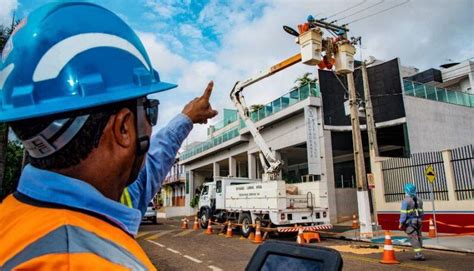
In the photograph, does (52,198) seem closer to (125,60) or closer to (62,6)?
(125,60)

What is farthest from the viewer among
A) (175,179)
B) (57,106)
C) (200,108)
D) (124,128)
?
(175,179)

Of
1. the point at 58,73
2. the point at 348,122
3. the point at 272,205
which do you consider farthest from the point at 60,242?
the point at 348,122

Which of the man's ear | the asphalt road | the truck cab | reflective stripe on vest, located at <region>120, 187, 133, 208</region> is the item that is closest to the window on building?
the truck cab

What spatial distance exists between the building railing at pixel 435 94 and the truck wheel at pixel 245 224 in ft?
39.9

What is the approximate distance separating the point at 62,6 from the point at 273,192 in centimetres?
1271

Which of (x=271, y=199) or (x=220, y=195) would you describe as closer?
(x=271, y=199)

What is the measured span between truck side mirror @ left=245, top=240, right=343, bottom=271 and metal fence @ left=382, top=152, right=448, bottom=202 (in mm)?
15083

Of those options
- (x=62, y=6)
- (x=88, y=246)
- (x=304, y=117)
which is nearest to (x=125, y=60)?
(x=62, y=6)

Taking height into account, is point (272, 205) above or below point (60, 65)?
below

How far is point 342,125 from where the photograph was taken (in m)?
21.1

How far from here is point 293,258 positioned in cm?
123

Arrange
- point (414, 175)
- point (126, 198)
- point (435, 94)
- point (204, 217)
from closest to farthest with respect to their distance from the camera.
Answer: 1. point (126, 198)
2. point (414, 175)
3. point (204, 217)
4. point (435, 94)

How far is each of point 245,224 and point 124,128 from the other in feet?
46.8

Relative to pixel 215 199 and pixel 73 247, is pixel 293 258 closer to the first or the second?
pixel 73 247
